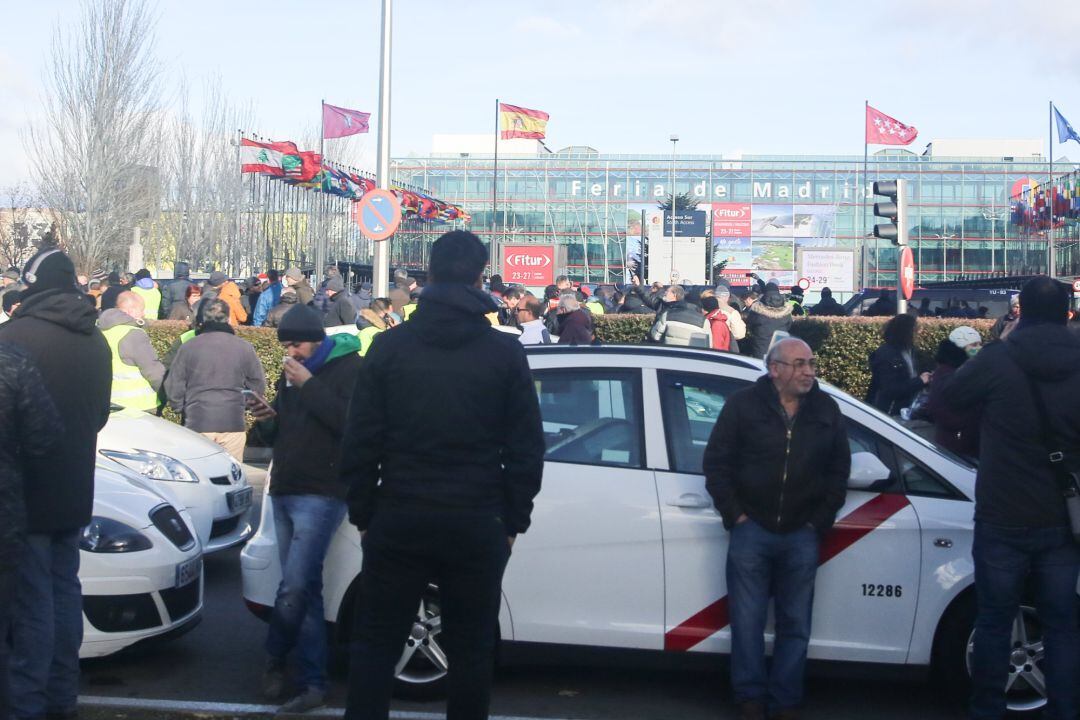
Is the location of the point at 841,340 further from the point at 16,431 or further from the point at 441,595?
the point at 16,431

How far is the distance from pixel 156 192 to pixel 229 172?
6705 mm

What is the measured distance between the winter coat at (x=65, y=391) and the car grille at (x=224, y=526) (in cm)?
307

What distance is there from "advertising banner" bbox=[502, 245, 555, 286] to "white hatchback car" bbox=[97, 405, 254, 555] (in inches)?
992

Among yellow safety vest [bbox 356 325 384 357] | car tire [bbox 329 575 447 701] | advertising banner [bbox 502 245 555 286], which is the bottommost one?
car tire [bbox 329 575 447 701]

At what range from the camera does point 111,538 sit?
232 inches

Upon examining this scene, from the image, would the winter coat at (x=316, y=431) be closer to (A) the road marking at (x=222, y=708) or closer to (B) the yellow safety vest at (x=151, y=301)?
(A) the road marking at (x=222, y=708)

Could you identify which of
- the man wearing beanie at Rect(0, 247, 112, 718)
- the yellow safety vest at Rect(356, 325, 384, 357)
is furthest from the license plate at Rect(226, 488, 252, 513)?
the man wearing beanie at Rect(0, 247, 112, 718)

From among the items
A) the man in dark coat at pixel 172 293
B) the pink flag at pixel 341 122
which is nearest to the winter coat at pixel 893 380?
the man in dark coat at pixel 172 293

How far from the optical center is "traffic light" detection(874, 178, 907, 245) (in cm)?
1304

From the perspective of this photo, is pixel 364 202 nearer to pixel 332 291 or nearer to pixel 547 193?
pixel 332 291

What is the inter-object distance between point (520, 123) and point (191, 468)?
38.7 metres

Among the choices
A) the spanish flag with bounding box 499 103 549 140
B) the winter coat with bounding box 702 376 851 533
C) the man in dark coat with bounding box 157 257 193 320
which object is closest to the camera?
the winter coat with bounding box 702 376 851 533

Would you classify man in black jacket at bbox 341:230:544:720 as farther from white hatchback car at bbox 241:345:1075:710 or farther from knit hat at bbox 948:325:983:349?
knit hat at bbox 948:325:983:349

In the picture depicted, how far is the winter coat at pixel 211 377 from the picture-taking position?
934 cm
